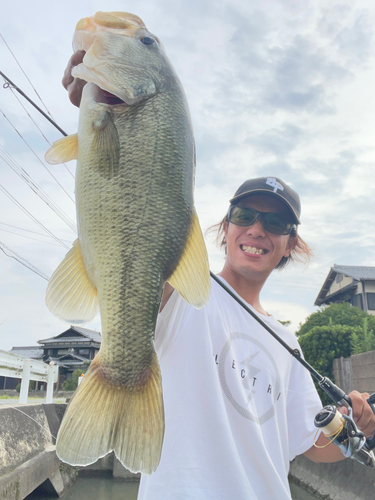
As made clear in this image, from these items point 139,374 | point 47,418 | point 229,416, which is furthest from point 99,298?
point 47,418

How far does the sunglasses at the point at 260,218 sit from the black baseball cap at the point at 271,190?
0.09m

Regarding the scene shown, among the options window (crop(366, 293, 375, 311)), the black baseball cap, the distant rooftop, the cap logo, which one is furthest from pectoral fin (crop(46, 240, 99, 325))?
the distant rooftop

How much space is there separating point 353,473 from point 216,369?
651 cm

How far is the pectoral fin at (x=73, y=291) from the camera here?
136 centimetres

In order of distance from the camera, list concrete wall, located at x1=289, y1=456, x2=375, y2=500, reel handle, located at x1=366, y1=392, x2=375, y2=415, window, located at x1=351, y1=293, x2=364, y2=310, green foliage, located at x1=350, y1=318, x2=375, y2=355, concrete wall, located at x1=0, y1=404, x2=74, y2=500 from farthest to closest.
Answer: window, located at x1=351, y1=293, x2=364, y2=310 → green foliage, located at x1=350, y1=318, x2=375, y2=355 → concrete wall, located at x1=289, y1=456, x2=375, y2=500 → concrete wall, located at x1=0, y1=404, x2=74, y2=500 → reel handle, located at x1=366, y1=392, x2=375, y2=415

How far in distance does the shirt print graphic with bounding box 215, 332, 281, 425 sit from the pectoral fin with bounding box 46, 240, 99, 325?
0.74m

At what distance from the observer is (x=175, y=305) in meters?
1.75

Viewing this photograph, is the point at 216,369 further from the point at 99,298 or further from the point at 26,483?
the point at 26,483

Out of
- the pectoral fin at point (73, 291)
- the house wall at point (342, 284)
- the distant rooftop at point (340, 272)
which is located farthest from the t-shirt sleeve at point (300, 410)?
the house wall at point (342, 284)

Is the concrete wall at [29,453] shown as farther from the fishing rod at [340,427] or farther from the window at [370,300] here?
the window at [370,300]

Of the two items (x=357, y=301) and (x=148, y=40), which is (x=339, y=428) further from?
(x=357, y=301)

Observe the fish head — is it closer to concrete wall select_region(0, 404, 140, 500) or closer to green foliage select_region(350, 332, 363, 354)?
concrete wall select_region(0, 404, 140, 500)

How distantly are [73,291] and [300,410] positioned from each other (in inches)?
61.1

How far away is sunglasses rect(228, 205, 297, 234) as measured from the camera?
242 centimetres
